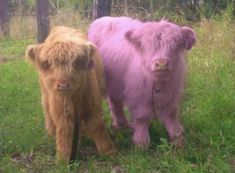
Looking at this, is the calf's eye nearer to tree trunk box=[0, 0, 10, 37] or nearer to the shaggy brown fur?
the shaggy brown fur

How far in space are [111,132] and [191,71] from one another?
7.58 feet

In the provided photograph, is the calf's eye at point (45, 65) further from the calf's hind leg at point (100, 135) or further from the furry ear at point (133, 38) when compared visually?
the furry ear at point (133, 38)

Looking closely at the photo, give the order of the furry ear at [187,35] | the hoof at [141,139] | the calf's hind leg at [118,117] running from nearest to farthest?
the furry ear at [187,35] → the hoof at [141,139] → the calf's hind leg at [118,117]

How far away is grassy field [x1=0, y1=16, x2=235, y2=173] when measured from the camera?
15.4 ft

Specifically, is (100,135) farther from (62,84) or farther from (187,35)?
(187,35)

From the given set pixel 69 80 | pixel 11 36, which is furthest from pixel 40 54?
pixel 11 36

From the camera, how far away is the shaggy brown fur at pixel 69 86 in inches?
179

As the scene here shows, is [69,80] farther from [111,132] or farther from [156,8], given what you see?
[156,8]

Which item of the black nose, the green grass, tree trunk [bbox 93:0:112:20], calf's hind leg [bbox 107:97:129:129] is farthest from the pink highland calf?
the green grass

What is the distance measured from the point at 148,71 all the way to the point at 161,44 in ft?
0.99

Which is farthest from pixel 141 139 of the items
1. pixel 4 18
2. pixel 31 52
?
pixel 4 18

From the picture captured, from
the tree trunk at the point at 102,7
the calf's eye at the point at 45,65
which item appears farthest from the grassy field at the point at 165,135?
the tree trunk at the point at 102,7

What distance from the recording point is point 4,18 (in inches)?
592

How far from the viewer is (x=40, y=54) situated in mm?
4664
